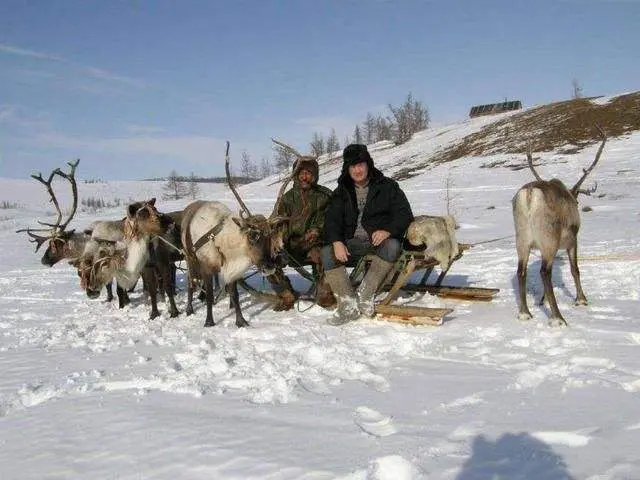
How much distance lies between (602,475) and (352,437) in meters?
1.30

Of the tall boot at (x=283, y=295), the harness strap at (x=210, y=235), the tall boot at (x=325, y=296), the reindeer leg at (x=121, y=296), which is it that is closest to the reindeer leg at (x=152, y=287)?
the reindeer leg at (x=121, y=296)

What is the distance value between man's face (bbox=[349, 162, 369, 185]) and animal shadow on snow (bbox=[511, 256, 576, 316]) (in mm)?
2520

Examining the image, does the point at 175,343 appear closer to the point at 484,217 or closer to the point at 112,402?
the point at 112,402

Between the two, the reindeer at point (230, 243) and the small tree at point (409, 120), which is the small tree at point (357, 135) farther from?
the reindeer at point (230, 243)

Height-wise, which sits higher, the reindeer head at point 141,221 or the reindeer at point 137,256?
the reindeer head at point 141,221

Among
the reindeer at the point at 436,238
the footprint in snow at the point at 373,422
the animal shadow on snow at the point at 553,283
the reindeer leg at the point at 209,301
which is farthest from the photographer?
the animal shadow on snow at the point at 553,283

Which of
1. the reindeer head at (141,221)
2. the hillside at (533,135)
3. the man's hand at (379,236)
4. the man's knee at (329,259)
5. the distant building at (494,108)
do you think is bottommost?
the man's knee at (329,259)

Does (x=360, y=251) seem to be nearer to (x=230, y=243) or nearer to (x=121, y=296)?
(x=230, y=243)

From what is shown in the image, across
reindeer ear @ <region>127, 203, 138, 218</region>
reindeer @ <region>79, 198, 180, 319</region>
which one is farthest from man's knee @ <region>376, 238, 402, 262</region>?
reindeer ear @ <region>127, 203, 138, 218</region>

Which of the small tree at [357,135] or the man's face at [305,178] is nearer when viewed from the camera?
the man's face at [305,178]

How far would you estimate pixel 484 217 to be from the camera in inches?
675

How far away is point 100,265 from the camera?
750cm

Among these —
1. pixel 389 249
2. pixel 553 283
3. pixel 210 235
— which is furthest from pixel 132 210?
pixel 553 283

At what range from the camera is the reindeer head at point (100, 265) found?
295 inches
